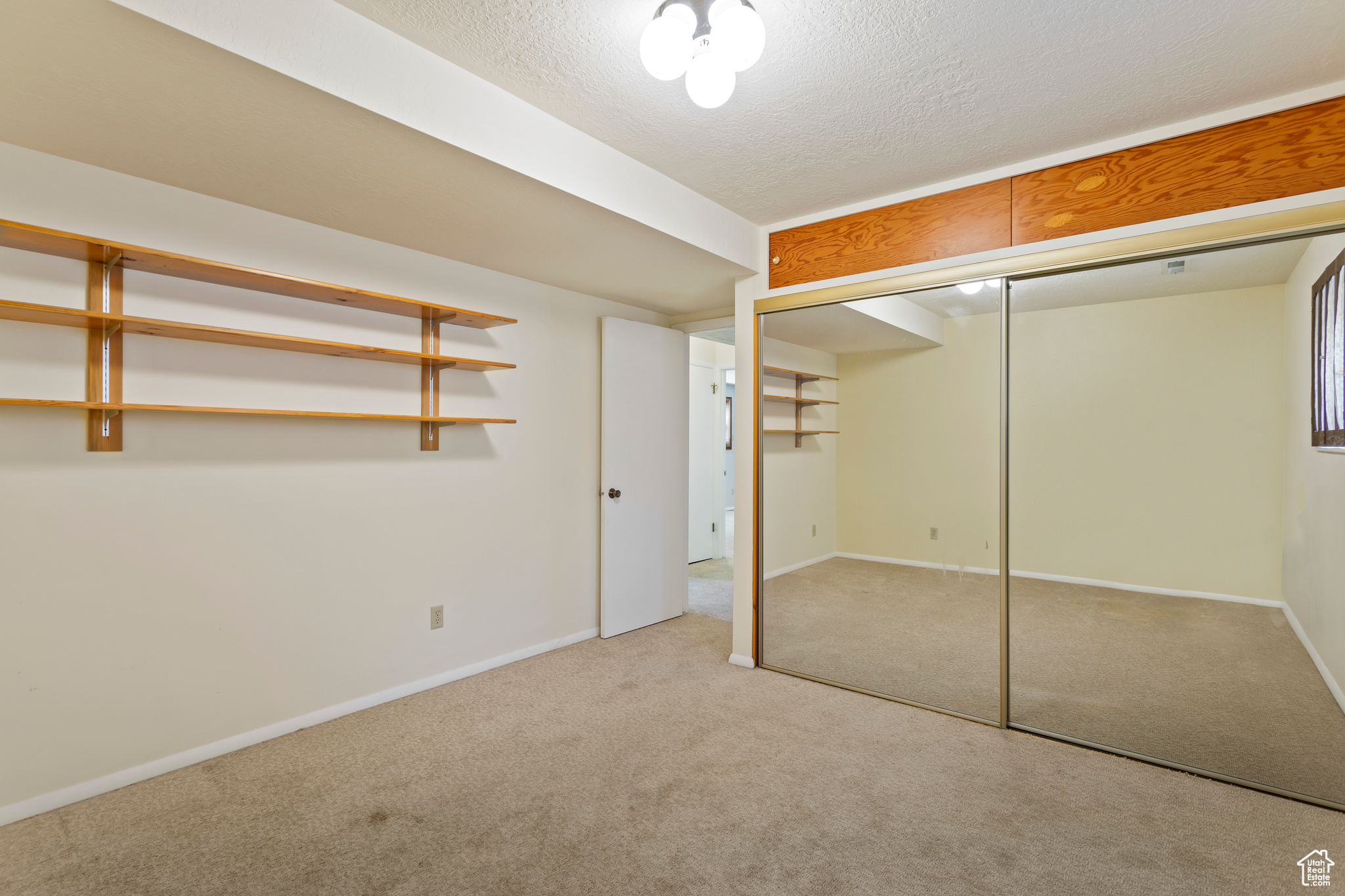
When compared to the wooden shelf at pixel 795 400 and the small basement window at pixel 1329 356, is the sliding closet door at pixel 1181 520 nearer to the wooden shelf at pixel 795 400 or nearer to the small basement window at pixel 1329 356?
the small basement window at pixel 1329 356

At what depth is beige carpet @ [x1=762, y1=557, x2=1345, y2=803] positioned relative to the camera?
7.13 feet

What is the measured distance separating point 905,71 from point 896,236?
104cm

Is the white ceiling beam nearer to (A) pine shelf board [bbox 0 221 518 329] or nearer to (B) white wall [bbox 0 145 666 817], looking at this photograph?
(A) pine shelf board [bbox 0 221 518 329]

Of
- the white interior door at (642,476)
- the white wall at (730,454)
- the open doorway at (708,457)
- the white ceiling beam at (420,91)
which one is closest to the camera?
the white ceiling beam at (420,91)

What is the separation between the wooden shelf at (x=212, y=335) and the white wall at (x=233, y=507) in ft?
0.24

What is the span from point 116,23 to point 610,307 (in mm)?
2808

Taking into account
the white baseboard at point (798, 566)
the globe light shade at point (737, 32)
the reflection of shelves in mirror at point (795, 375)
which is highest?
the globe light shade at point (737, 32)

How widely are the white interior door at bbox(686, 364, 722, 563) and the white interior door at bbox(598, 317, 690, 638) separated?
1.69m

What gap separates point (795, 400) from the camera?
10.8 ft

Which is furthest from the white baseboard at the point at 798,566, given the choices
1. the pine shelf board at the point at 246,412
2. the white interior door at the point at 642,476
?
the pine shelf board at the point at 246,412

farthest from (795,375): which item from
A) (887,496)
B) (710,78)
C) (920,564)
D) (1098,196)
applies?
(710,78)

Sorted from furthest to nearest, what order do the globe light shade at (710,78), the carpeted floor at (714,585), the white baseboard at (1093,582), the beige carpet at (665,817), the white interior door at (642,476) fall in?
1. the carpeted floor at (714,585)
2. the white interior door at (642,476)
3. the white baseboard at (1093,582)
4. the beige carpet at (665,817)
5. the globe light shade at (710,78)

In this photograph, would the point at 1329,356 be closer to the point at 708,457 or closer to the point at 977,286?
the point at 977,286

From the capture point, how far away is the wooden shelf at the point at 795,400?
3.24 metres
